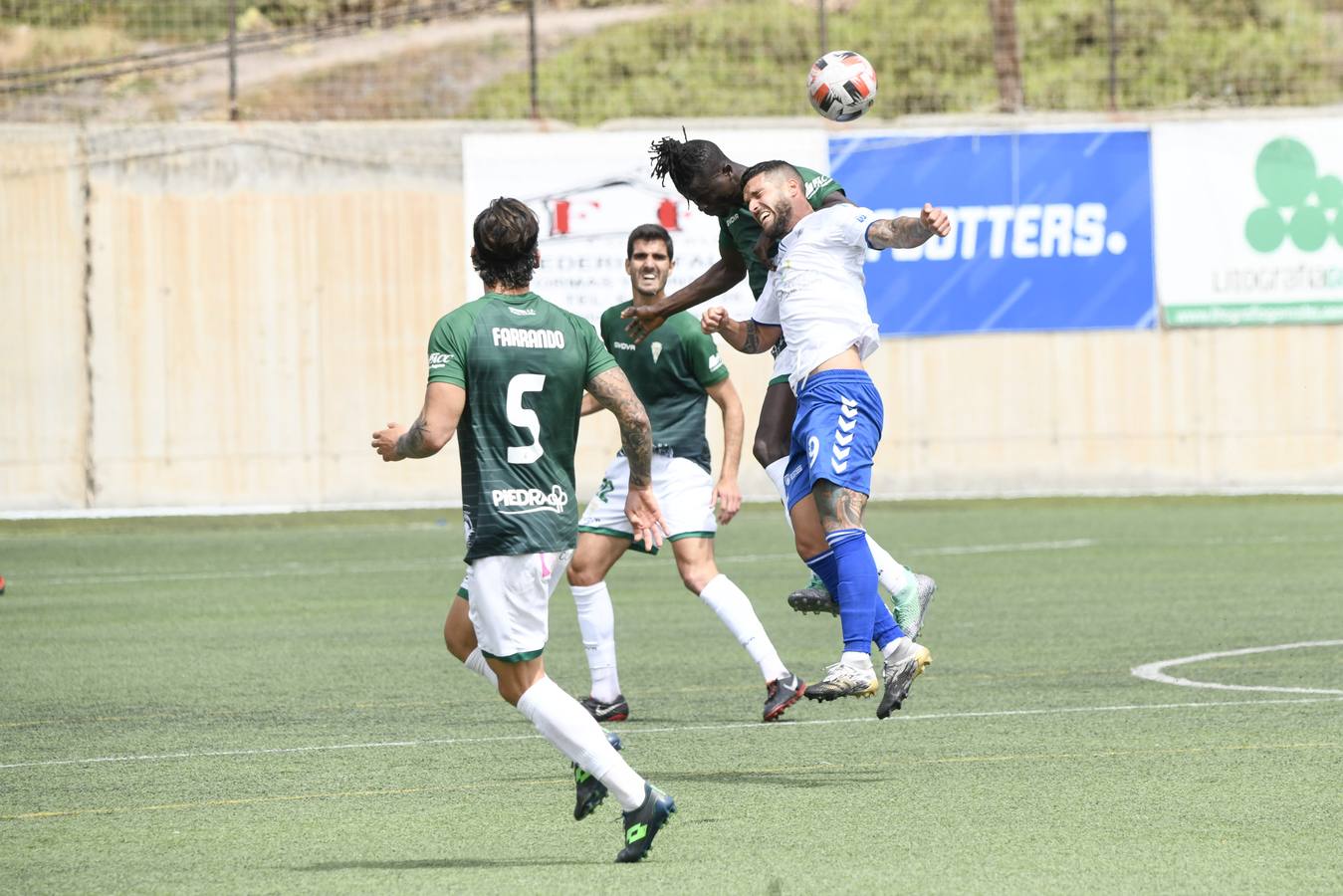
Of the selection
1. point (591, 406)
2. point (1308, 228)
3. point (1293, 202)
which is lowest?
point (591, 406)

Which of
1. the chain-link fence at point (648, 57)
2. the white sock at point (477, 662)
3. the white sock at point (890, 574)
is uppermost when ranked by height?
the chain-link fence at point (648, 57)

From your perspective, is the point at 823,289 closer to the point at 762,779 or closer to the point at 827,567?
the point at 827,567

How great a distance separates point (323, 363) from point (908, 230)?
17432mm

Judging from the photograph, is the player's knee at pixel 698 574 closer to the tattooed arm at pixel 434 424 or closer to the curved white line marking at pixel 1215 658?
the curved white line marking at pixel 1215 658

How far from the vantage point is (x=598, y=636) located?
1055cm

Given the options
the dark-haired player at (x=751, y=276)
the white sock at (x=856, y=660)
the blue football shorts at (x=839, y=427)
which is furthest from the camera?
the dark-haired player at (x=751, y=276)

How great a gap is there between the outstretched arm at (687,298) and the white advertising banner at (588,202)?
588 inches

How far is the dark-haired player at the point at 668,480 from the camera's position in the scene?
10.5 metres

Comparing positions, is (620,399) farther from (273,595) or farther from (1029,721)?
(273,595)

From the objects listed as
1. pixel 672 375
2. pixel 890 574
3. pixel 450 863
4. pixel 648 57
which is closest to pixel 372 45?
pixel 648 57

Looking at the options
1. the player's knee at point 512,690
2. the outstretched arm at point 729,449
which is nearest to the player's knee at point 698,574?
the outstretched arm at point 729,449

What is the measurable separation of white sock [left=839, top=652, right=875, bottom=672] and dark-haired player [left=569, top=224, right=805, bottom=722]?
1702 millimetres

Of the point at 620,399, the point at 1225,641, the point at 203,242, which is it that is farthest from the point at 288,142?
the point at 620,399

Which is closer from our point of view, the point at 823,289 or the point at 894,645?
the point at 894,645
